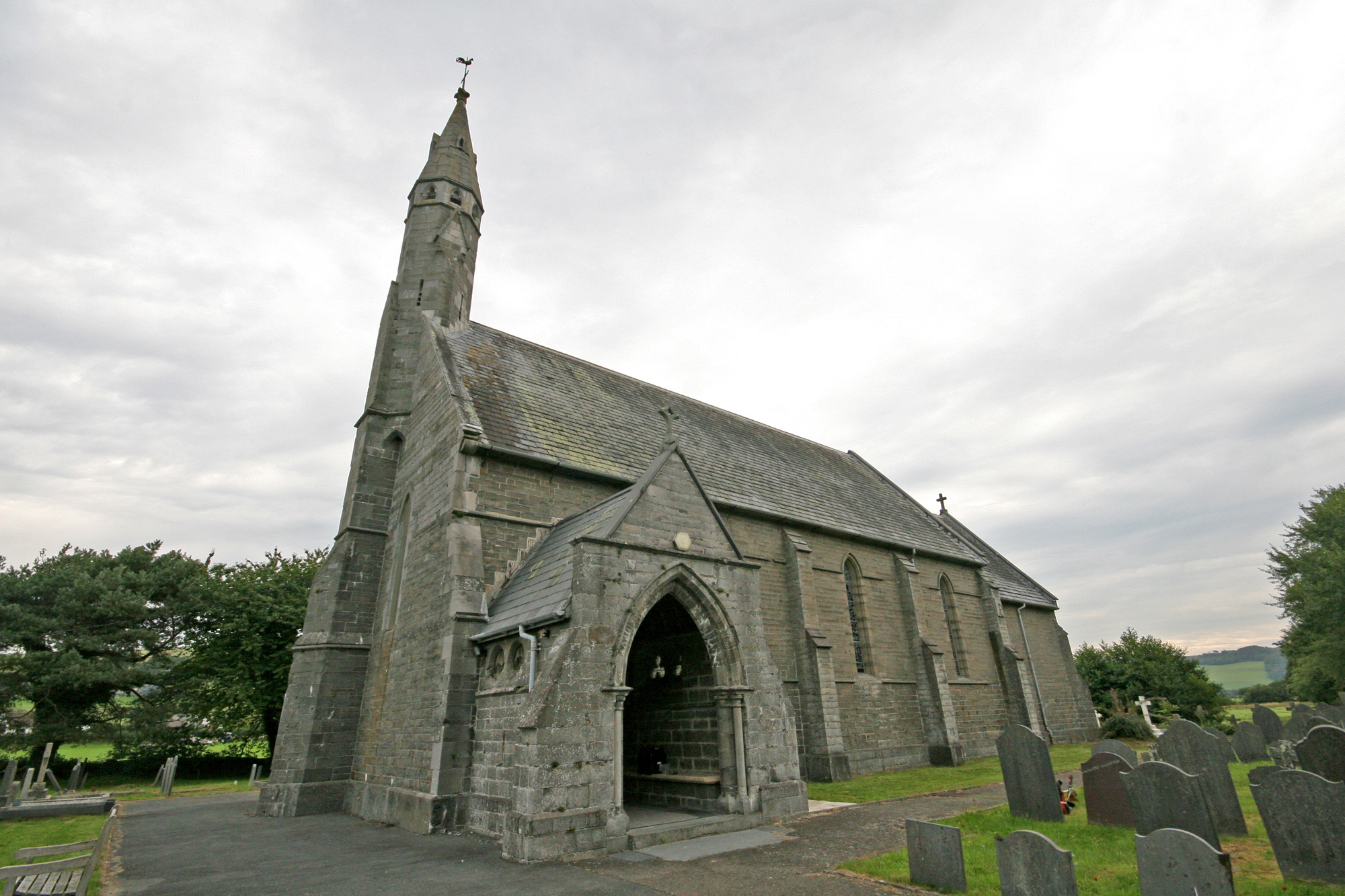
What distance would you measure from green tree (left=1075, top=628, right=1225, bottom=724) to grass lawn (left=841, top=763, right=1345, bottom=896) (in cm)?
2193

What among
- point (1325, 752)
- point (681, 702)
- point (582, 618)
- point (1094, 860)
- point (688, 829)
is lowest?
point (1094, 860)

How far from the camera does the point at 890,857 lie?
750cm

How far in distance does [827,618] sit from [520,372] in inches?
447

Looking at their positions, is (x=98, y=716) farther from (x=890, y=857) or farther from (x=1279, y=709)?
(x=1279, y=709)

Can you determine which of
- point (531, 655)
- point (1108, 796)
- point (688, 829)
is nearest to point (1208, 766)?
point (1108, 796)

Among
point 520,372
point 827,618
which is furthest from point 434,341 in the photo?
point 827,618

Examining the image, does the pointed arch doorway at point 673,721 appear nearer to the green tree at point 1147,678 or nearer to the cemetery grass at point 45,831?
the cemetery grass at point 45,831

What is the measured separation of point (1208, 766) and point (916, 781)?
25.2 feet

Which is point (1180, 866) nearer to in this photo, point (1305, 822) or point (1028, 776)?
point (1305, 822)

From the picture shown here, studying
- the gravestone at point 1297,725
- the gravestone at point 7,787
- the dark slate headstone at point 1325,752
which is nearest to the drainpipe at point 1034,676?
→ the gravestone at point 1297,725

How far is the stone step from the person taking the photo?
879 centimetres

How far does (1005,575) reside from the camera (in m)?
29.4

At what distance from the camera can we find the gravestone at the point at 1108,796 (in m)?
8.41

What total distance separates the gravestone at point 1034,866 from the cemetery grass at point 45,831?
42.7ft
